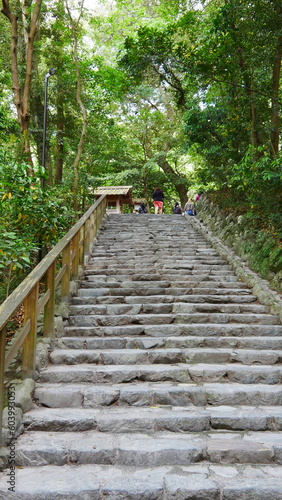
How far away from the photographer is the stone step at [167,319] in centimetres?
491

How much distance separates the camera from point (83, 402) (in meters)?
3.39

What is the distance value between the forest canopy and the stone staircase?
1.37 meters

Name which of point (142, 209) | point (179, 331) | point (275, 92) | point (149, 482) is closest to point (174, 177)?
point (142, 209)

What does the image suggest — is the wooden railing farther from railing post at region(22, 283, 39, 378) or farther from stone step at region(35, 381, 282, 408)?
stone step at region(35, 381, 282, 408)

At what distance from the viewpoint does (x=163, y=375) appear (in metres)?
3.74

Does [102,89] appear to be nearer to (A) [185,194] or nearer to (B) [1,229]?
(A) [185,194]

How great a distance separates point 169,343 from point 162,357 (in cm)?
32

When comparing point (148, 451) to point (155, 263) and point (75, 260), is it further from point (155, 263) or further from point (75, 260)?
point (155, 263)

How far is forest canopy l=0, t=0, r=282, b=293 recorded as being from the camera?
6.16 meters

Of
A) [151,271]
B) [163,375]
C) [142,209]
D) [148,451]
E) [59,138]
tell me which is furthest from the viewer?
[142,209]

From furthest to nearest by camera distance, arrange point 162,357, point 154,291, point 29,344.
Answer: point 154,291
point 162,357
point 29,344

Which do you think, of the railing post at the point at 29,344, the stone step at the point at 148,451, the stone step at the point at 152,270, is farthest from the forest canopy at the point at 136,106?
the stone step at the point at 148,451

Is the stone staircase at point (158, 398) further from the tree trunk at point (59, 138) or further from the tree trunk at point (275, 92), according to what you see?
the tree trunk at point (59, 138)

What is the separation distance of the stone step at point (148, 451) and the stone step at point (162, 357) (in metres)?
1.19
